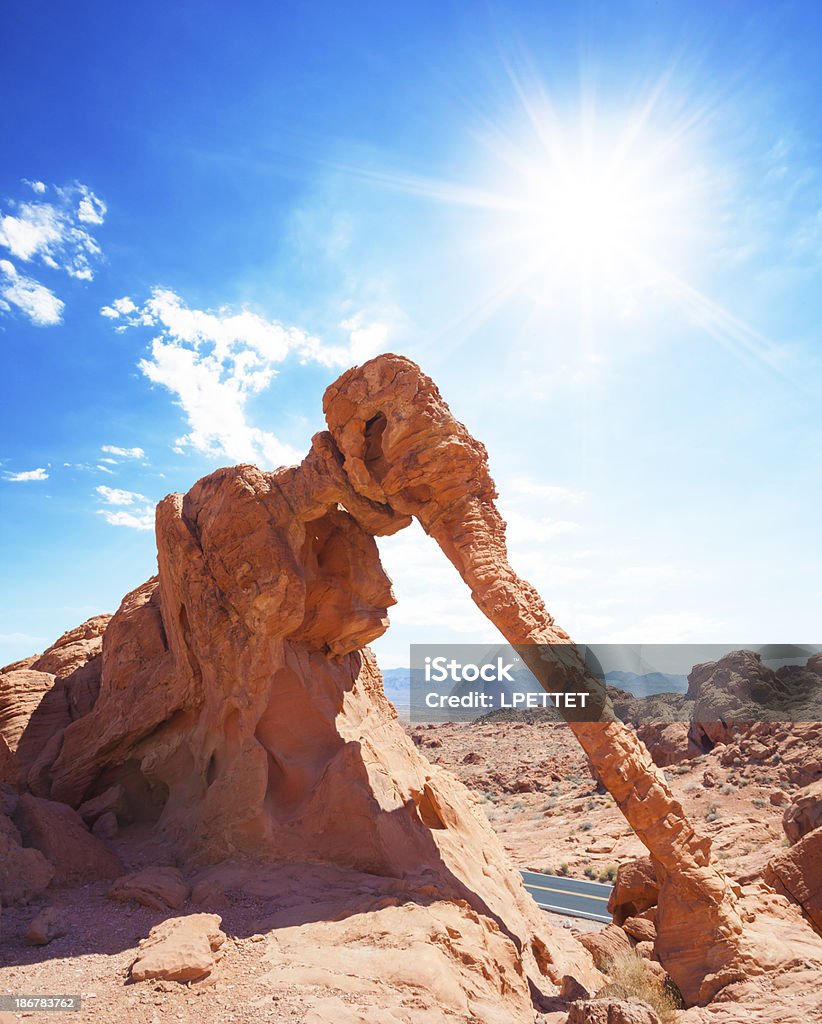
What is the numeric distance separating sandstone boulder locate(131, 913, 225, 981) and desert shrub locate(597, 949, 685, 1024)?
535 cm

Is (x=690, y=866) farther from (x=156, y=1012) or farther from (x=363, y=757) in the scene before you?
(x=156, y=1012)

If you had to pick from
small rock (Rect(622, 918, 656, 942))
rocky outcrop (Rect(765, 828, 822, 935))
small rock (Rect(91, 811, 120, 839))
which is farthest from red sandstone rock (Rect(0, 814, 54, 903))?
rocky outcrop (Rect(765, 828, 822, 935))

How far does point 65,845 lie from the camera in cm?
1048

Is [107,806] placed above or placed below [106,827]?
above

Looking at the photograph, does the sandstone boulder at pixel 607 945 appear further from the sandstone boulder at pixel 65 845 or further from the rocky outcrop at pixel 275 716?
→ the sandstone boulder at pixel 65 845

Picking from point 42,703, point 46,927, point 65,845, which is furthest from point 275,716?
point 42,703

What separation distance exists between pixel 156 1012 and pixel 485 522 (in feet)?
28.7

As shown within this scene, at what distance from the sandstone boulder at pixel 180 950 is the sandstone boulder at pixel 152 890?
1009 mm

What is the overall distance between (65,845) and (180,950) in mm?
4327

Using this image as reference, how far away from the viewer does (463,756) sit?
4984cm

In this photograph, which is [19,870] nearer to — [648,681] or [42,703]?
[42,703]

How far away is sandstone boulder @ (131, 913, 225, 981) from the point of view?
7.04 meters

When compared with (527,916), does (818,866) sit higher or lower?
higher

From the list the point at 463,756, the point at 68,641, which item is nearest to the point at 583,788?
the point at 463,756
